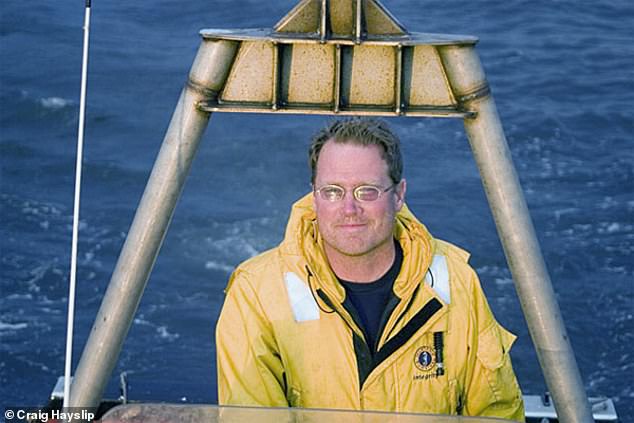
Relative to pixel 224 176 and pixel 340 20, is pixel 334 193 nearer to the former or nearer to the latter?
pixel 340 20

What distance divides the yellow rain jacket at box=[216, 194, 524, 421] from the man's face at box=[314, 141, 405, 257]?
0.14 metres

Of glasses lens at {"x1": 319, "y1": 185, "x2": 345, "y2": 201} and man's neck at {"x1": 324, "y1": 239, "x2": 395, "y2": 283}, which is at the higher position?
glasses lens at {"x1": 319, "y1": 185, "x2": 345, "y2": 201}

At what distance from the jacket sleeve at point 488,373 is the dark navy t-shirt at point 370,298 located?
0.25 metres

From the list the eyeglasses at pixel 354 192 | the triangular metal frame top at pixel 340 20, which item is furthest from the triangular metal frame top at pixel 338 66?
the eyeglasses at pixel 354 192

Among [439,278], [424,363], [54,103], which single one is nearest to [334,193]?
[439,278]

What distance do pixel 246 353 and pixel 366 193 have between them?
0.50 meters

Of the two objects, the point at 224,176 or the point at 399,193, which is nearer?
the point at 399,193

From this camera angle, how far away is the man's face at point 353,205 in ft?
11.2

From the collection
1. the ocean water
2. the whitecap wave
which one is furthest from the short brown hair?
the whitecap wave

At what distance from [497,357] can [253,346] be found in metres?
0.64

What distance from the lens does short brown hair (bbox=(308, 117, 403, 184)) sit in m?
3.48

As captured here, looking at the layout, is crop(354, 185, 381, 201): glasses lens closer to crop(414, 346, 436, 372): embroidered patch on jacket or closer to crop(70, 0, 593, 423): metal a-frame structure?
crop(70, 0, 593, 423): metal a-frame structure

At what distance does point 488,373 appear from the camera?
356 cm

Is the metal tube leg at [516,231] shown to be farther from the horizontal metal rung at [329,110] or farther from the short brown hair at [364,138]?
the short brown hair at [364,138]
